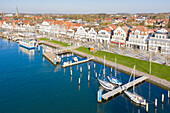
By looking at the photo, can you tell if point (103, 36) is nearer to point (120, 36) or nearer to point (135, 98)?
point (120, 36)

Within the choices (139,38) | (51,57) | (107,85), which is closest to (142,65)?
(107,85)

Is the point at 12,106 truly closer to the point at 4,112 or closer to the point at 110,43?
the point at 4,112

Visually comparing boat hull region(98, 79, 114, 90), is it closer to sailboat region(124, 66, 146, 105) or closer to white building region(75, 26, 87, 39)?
sailboat region(124, 66, 146, 105)

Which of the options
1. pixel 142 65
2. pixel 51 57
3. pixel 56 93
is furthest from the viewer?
pixel 51 57

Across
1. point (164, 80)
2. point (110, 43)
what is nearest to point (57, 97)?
point (164, 80)

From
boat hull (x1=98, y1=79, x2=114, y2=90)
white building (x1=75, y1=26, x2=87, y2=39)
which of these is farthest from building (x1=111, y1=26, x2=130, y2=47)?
boat hull (x1=98, y1=79, x2=114, y2=90)
